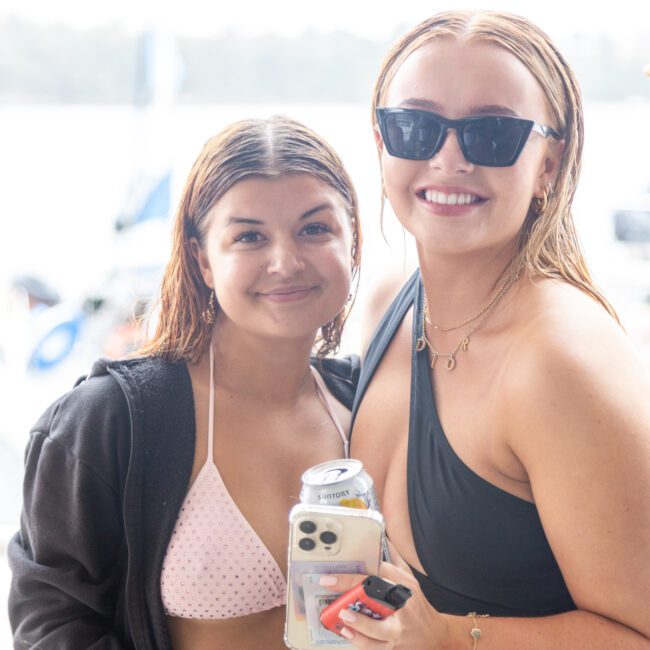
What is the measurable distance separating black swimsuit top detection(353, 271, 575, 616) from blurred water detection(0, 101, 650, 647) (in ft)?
4.68

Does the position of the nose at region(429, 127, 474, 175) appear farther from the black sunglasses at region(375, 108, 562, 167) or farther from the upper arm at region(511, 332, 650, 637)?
the upper arm at region(511, 332, 650, 637)

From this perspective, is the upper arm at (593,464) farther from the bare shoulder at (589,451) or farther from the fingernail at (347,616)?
the fingernail at (347,616)

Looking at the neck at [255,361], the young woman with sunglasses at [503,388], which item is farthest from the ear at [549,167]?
the neck at [255,361]

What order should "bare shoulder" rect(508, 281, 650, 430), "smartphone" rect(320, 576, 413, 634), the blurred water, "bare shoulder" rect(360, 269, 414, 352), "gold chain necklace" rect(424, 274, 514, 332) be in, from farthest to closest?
the blurred water < "bare shoulder" rect(360, 269, 414, 352) < "gold chain necklace" rect(424, 274, 514, 332) < "bare shoulder" rect(508, 281, 650, 430) < "smartphone" rect(320, 576, 413, 634)

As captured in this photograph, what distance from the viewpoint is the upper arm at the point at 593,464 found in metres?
0.96

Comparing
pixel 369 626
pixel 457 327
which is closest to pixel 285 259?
pixel 457 327

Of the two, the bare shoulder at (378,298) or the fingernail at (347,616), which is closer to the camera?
the fingernail at (347,616)

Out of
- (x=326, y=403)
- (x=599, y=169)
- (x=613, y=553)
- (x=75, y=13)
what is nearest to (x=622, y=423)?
(x=613, y=553)

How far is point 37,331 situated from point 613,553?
8.89 feet

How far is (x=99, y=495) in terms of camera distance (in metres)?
1.23

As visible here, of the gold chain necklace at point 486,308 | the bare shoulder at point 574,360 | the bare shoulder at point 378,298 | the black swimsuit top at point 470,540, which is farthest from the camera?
the bare shoulder at point 378,298

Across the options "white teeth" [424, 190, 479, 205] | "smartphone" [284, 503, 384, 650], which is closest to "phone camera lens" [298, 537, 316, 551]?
"smartphone" [284, 503, 384, 650]

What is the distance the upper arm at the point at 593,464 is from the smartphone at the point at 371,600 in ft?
0.83

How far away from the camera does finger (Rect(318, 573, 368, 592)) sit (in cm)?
89
